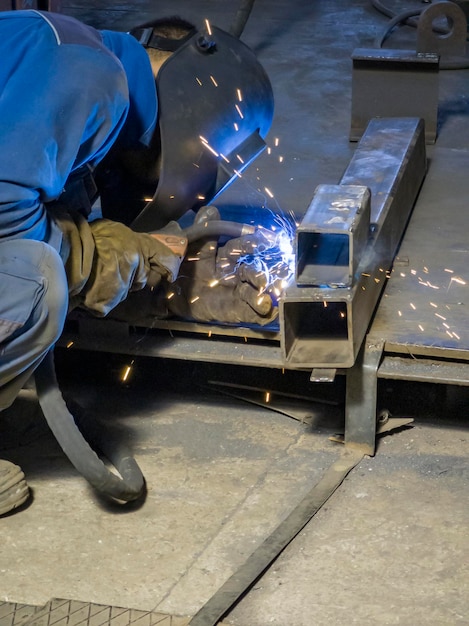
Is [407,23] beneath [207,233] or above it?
beneath

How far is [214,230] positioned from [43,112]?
31.1 inches

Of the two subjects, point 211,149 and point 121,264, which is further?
point 211,149

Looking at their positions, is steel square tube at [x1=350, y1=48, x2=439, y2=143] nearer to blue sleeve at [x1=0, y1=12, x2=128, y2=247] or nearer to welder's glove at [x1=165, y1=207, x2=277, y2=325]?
welder's glove at [x1=165, y1=207, x2=277, y2=325]

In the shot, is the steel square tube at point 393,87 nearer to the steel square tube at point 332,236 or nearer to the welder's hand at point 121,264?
the steel square tube at point 332,236

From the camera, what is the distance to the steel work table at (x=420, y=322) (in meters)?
2.95

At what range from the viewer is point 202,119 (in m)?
3.13

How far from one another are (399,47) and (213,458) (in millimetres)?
3454

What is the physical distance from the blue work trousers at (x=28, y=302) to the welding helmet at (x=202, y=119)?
2.07ft

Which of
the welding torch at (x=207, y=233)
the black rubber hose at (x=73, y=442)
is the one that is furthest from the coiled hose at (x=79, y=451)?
the welding torch at (x=207, y=233)

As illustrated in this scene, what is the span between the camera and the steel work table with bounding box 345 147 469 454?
2947 millimetres

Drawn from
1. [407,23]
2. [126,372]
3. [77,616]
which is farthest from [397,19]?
[77,616]

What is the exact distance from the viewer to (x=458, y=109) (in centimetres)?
488

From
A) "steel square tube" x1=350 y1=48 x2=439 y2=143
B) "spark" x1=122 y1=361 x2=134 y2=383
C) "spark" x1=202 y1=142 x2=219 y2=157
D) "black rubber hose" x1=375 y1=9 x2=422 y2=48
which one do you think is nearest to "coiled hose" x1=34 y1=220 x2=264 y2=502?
"spark" x1=122 y1=361 x2=134 y2=383

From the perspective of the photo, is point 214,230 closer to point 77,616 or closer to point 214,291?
point 214,291
